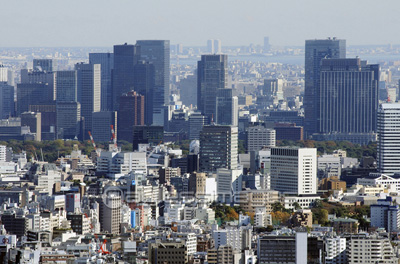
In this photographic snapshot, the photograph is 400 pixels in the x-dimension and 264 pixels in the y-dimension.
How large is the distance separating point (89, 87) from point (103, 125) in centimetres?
861

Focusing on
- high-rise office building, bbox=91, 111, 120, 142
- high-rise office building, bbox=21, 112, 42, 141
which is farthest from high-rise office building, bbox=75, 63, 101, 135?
high-rise office building, bbox=21, 112, 42, 141

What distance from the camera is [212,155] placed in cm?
4347

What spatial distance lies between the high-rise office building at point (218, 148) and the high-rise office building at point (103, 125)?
65.1ft

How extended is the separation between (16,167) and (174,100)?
3934 centimetres

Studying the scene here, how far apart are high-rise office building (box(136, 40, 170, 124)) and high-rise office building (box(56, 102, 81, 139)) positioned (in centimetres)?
992

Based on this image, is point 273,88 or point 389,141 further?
point 273,88

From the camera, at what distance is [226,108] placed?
70.8 meters

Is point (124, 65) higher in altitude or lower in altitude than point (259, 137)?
higher

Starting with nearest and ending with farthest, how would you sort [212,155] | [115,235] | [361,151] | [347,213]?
[115,235]
[347,213]
[212,155]
[361,151]

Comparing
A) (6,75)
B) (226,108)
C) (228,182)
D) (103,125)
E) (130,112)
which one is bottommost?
(228,182)

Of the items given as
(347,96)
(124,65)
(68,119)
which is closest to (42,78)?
(124,65)

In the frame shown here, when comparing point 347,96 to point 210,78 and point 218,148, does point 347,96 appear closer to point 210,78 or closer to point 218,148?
point 210,78

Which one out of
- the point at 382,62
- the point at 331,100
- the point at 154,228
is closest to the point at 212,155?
the point at 154,228

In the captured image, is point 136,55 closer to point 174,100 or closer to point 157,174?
point 174,100
